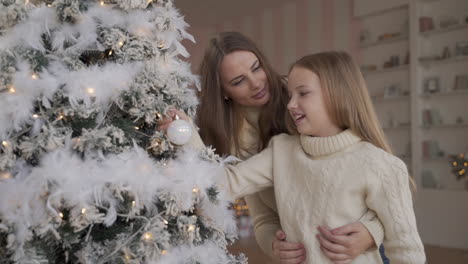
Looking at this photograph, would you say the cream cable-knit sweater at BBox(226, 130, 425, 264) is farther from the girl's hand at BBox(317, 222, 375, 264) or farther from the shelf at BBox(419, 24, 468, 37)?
the shelf at BBox(419, 24, 468, 37)

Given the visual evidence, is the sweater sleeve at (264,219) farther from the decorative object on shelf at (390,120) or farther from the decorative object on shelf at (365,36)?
the decorative object on shelf at (365,36)

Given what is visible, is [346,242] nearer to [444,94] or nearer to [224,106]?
[224,106]

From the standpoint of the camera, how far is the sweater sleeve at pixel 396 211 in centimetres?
139

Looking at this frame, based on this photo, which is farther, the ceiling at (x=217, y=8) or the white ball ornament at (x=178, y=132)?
the ceiling at (x=217, y=8)

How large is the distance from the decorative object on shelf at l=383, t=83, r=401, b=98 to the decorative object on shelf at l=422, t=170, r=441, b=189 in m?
1.02

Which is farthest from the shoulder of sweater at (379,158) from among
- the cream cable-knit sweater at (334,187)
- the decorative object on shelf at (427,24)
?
the decorative object on shelf at (427,24)

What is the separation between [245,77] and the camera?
6.03ft

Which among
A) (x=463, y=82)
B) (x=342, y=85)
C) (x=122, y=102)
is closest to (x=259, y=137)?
(x=342, y=85)

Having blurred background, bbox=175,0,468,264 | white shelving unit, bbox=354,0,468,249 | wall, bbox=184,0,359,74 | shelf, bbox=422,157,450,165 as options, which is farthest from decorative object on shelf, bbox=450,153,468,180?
wall, bbox=184,0,359,74

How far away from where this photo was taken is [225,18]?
8.14 meters

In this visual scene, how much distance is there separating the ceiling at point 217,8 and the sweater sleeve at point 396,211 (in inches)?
225

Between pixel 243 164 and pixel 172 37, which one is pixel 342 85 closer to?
pixel 243 164

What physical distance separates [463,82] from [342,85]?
430cm

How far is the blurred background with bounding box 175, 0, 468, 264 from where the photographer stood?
5.10 m
